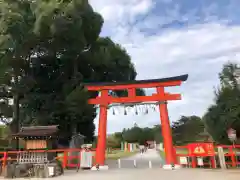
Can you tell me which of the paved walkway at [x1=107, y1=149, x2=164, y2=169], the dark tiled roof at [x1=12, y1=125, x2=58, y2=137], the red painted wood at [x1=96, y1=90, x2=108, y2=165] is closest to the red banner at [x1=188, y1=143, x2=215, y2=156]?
the paved walkway at [x1=107, y1=149, x2=164, y2=169]

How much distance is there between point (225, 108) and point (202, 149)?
1030 cm

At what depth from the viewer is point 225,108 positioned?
69.9 feet

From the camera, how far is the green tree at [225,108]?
2036 cm

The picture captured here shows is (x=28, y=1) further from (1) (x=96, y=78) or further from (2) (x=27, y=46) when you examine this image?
(1) (x=96, y=78)

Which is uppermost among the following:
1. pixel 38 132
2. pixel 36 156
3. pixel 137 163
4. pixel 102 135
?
pixel 38 132

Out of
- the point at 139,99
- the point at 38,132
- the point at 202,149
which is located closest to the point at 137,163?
the point at 139,99

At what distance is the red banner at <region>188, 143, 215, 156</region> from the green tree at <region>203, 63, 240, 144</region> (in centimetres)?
891

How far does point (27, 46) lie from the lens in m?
19.4

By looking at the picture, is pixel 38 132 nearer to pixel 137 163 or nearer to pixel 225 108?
pixel 137 163

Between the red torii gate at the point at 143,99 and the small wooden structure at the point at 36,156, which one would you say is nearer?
the small wooden structure at the point at 36,156

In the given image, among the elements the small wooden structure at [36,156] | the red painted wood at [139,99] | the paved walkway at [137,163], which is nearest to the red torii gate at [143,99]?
the red painted wood at [139,99]

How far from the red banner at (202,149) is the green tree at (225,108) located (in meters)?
8.91

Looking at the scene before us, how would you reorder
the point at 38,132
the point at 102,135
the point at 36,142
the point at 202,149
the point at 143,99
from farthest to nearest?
the point at 143,99 → the point at 102,135 → the point at 36,142 → the point at 38,132 → the point at 202,149

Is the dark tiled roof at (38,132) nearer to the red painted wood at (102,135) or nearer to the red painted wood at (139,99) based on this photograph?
the red painted wood at (102,135)
